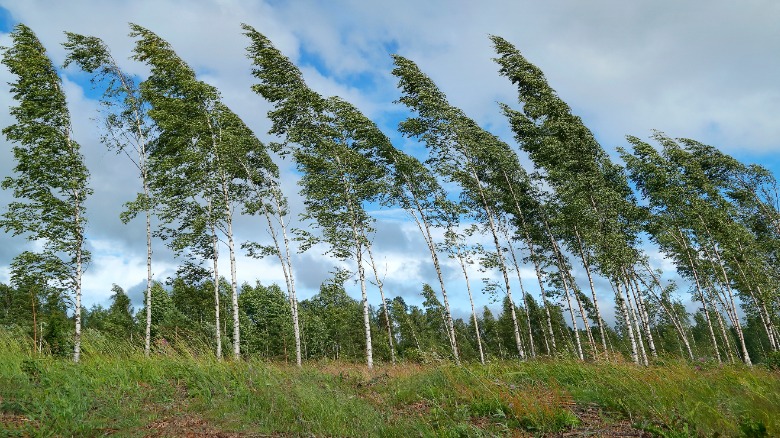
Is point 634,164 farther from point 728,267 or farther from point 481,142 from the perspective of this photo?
point 728,267

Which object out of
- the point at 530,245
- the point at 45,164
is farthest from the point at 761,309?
the point at 45,164

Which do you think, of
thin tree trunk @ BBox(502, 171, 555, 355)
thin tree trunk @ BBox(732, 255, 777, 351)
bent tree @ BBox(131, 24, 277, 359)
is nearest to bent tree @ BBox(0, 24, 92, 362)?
bent tree @ BBox(131, 24, 277, 359)

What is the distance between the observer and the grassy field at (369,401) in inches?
196

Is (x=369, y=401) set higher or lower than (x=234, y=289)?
lower

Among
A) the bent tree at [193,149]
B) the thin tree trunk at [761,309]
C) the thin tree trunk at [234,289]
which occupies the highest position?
the bent tree at [193,149]

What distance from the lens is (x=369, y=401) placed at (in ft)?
23.8

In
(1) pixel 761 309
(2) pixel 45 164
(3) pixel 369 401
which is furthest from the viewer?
(1) pixel 761 309

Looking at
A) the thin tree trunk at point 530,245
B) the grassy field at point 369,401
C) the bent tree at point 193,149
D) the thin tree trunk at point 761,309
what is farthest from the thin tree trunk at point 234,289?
the thin tree trunk at point 761,309

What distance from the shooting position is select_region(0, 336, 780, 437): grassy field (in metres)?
4.98

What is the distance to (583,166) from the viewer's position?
63.8ft

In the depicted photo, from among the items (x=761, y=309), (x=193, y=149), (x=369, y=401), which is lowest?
(x=761, y=309)

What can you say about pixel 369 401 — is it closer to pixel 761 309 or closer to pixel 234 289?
pixel 234 289

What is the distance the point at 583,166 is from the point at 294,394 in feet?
57.8

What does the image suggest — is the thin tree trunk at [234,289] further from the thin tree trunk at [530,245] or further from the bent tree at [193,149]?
the thin tree trunk at [530,245]
